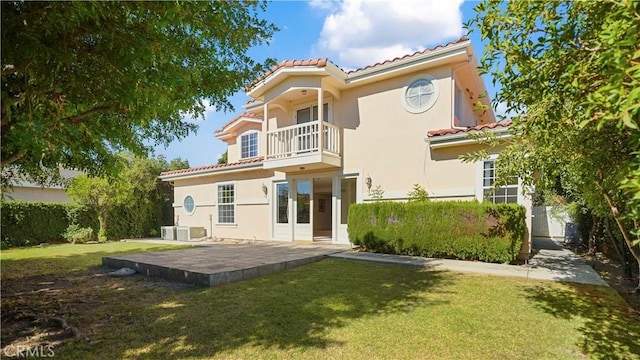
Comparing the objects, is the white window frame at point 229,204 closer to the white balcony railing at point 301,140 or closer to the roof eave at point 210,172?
the roof eave at point 210,172

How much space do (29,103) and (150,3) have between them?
1523mm

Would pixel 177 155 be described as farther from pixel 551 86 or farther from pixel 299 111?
pixel 551 86

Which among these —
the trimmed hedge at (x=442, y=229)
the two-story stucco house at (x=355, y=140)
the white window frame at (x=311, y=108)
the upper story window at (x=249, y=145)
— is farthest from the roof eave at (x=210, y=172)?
the trimmed hedge at (x=442, y=229)

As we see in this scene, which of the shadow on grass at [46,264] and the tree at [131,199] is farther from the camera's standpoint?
the tree at [131,199]

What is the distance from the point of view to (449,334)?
4.06 meters

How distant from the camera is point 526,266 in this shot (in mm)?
8250

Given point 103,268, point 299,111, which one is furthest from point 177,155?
point 103,268

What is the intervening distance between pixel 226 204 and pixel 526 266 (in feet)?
44.0

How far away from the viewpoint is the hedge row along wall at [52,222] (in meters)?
15.1

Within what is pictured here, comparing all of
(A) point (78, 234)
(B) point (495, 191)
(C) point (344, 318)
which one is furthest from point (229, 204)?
(C) point (344, 318)

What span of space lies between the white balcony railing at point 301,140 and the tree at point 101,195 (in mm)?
8570

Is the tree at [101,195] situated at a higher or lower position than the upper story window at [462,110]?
lower

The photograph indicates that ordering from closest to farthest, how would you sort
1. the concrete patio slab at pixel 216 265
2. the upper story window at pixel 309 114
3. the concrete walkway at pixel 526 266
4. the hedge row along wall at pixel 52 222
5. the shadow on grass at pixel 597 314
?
1. the shadow on grass at pixel 597 314
2. the concrete patio slab at pixel 216 265
3. the concrete walkway at pixel 526 266
4. the upper story window at pixel 309 114
5. the hedge row along wall at pixel 52 222

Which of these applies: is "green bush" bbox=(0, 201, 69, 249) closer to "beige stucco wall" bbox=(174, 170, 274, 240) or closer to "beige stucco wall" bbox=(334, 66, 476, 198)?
"beige stucco wall" bbox=(174, 170, 274, 240)
